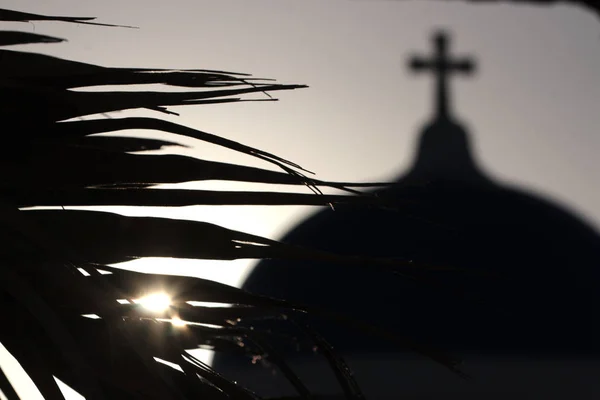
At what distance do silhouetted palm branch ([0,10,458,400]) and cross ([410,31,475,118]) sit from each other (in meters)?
44.7

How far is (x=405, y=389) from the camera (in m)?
41.6

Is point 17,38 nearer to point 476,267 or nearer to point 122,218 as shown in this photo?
point 122,218

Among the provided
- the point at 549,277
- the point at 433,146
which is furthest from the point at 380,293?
the point at 433,146

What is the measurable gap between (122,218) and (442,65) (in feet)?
150

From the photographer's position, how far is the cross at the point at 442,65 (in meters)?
46.6

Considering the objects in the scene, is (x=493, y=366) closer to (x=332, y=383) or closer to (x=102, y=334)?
(x=332, y=383)

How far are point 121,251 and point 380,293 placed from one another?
35.9 metres

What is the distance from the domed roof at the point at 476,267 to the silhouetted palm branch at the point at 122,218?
1333 inches

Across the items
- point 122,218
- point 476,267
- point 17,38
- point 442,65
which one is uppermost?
point 442,65

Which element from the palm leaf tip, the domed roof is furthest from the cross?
the palm leaf tip

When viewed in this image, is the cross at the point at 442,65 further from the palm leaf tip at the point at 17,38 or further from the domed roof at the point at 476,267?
the palm leaf tip at the point at 17,38

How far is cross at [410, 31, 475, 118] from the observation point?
153ft

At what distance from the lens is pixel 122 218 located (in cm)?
202

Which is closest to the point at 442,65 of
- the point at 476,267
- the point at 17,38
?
the point at 476,267
